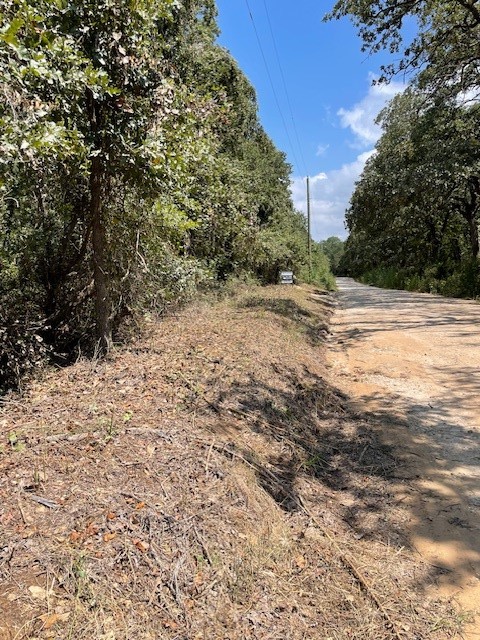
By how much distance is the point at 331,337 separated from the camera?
10.6m

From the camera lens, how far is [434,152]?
17547mm

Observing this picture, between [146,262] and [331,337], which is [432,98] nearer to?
[331,337]

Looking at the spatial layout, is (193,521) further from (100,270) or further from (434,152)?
(434,152)

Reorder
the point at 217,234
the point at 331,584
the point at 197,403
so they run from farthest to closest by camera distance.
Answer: the point at 217,234
the point at 197,403
the point at 331,584

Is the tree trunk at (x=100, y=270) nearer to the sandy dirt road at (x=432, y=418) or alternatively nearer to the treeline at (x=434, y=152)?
the sandy dirt road at (x=432, y=418)

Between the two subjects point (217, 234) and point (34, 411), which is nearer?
point (34, 411)

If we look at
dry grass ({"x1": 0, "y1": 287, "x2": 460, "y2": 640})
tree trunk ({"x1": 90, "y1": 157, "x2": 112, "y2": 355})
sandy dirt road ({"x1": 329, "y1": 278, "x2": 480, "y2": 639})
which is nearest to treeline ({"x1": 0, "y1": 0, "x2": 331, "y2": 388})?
tree trunk ({"x1": 90, "y1": 157, "x2": 112, "y2": 355})

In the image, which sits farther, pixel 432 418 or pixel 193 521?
pixel 432 418

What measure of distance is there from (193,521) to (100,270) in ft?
12.7

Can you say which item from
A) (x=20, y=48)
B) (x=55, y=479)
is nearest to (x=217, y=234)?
(x=20, y=48)

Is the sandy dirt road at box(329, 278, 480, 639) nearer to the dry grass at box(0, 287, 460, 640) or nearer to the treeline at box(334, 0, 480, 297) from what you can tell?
the dry grass at box(0, 287, 460, 640)

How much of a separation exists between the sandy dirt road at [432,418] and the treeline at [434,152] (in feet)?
25.7

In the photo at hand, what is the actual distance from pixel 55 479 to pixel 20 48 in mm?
2990

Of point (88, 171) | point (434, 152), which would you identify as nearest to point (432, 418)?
point (88, 171)
